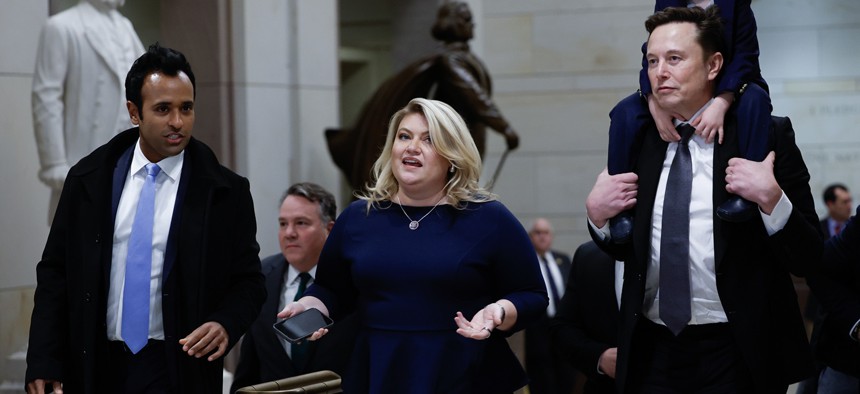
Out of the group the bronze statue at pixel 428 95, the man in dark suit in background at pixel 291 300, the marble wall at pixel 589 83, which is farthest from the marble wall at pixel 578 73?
the man in dark suit in background at pixel 291 300

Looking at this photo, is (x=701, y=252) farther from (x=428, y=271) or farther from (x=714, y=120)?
(x=428, y=271)

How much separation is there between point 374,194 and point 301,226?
5.34 ft

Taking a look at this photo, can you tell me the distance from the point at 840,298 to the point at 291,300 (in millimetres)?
2363

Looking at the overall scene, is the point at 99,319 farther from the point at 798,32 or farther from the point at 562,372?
the point at 798,32

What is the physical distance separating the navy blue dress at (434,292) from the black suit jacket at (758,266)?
369 mm

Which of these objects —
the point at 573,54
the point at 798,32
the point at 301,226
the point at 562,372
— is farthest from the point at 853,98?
the point at 301,226

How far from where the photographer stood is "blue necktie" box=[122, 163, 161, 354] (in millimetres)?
4922

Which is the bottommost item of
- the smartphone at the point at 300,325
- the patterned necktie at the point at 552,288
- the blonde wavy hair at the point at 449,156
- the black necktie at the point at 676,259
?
the patterned necktie at the point at 552,288

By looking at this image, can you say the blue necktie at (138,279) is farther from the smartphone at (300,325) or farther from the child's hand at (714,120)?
the child's hand at (714,120)

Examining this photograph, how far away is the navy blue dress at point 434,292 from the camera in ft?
15.8

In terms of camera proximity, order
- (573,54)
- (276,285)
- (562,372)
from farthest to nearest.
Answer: (573,54) → (562,372) → (276,285)

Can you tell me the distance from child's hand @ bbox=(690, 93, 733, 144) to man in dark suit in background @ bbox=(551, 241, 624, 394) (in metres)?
0.88

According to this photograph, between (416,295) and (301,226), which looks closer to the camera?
(416,295)

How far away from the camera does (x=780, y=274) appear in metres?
4.84
